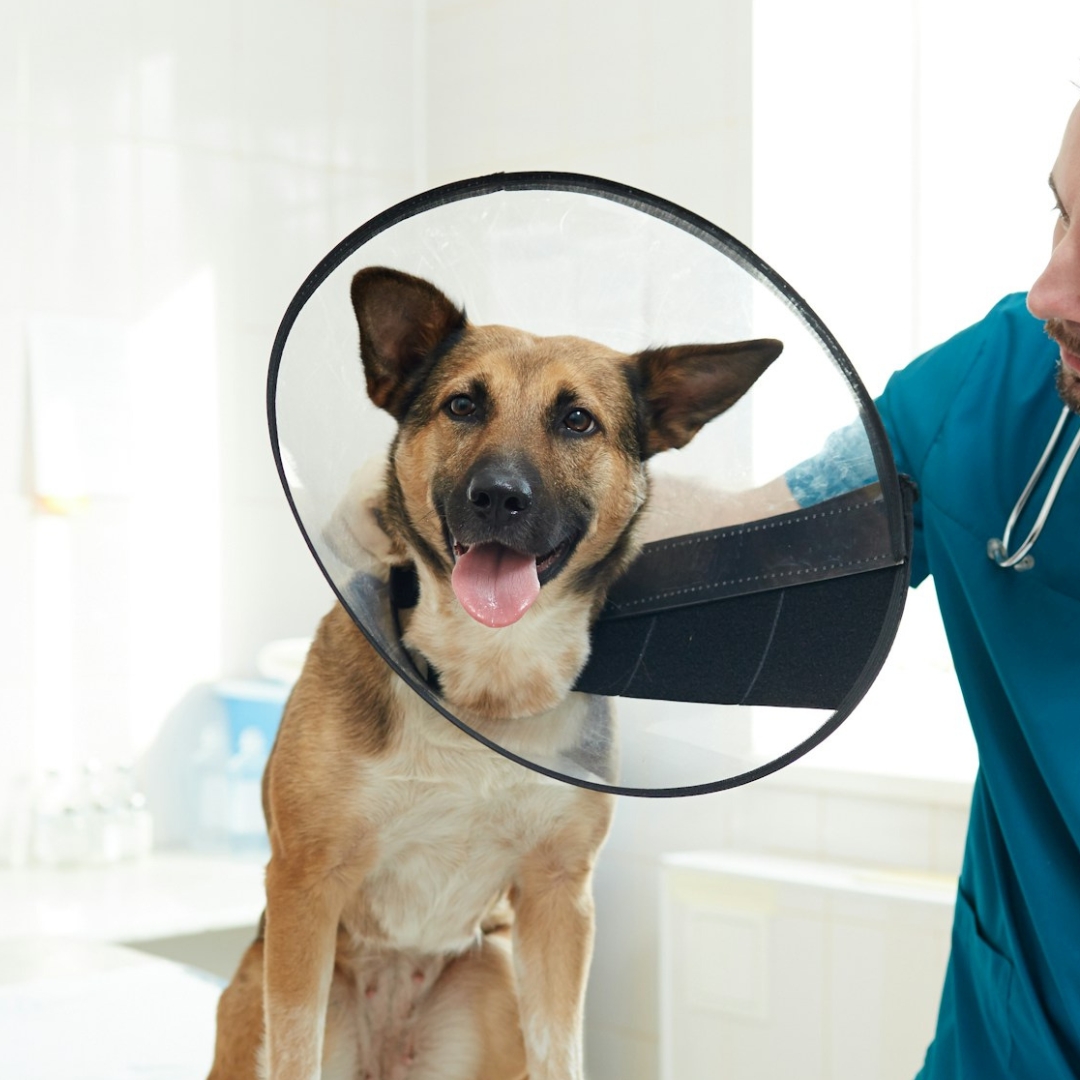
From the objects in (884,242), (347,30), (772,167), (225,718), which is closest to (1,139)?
(347,30)

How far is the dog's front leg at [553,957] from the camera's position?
2.39 ft

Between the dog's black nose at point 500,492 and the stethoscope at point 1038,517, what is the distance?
441 mm

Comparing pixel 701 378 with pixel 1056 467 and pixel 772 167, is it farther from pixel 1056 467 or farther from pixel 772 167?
pixel 772 167

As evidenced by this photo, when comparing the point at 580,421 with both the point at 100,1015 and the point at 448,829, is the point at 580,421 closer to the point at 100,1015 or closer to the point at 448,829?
the point at 448,829

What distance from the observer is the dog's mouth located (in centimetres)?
60

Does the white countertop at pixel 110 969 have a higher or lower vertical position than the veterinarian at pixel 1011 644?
lower

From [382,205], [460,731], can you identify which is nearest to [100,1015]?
[460,731]

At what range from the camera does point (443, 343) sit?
1.97ft

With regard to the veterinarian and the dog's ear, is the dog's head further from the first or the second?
the veterinarian

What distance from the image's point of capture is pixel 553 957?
0.74 metres

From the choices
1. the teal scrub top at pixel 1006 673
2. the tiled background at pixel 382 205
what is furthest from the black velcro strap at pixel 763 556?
the tiled background at pixel 382 205

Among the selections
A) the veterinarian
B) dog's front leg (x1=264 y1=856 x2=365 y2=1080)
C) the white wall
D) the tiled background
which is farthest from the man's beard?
the white wall

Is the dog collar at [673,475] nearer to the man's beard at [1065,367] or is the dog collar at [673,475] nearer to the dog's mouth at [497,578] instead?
the dog's mouth at [497,578]

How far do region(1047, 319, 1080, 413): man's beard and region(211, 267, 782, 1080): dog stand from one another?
31 cm
